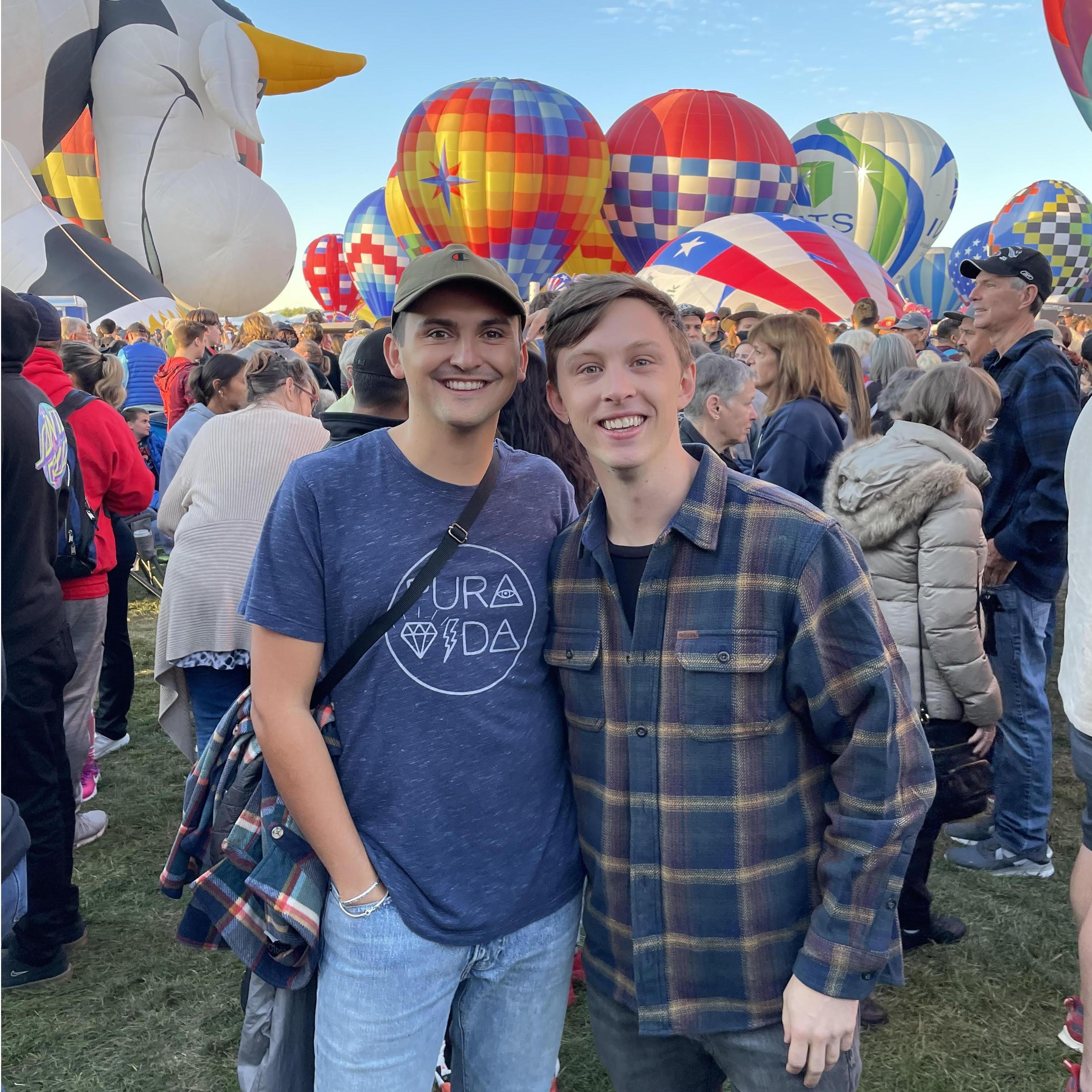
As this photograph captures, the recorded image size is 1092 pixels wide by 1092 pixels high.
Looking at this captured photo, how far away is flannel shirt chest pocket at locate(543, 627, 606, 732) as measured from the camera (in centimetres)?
137

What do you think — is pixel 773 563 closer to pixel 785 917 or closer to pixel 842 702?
pixel 842 702

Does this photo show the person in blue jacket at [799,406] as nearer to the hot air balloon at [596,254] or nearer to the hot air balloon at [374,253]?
the hot air balloon at [596,254]

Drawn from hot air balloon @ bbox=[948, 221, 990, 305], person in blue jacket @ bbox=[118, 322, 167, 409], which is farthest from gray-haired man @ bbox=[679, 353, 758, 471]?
hot air balloon @ bbox=[948, 221, 990, 305]

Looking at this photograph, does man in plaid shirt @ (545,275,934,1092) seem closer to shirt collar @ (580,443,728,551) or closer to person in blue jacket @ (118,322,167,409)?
shirt collar @ (580,443,728,551)

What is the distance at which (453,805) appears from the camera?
1.37 m

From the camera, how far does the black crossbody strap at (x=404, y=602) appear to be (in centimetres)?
135

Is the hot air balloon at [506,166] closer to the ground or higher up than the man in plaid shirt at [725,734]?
higher up

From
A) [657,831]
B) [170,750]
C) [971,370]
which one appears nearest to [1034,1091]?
[657,831]

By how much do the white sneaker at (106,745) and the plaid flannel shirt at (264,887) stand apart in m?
3.22

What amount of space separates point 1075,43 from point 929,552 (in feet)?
22.7

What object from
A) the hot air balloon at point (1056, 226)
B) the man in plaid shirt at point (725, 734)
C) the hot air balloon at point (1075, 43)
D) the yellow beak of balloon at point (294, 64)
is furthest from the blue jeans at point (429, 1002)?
the hot air balloon at point (1056, 226)

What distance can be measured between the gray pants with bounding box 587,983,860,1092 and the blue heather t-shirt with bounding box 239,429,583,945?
22cm

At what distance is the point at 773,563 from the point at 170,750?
3969mm

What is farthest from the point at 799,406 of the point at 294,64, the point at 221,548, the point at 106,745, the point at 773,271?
the point at 294,64
